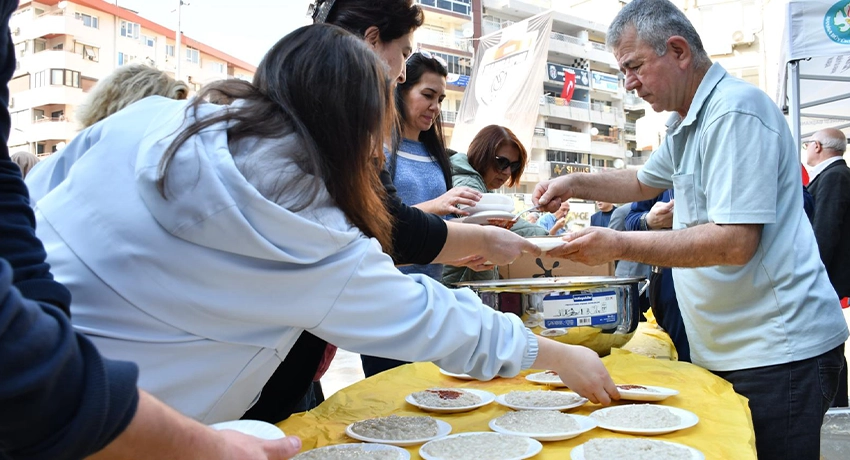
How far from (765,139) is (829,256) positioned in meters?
2.75

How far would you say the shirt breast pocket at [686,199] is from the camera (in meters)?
1.51

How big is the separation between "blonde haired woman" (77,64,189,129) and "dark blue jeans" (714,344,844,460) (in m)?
1.93

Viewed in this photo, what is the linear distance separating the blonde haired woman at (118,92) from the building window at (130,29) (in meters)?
26.3

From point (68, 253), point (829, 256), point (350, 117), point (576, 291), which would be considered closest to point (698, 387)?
point (576, 291)

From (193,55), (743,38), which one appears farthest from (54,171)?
(193,55)

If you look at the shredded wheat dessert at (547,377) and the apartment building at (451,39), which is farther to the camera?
the apartment building at (451,39)

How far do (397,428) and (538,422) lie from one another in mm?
237

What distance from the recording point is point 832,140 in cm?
400

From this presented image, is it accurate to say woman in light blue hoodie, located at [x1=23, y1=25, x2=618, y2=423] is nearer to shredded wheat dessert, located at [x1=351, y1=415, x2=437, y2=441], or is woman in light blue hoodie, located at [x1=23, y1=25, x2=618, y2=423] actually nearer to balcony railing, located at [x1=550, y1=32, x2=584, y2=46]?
shredded wheat dessert, located at [x1=351, y1=415, x2=437, y2=441]

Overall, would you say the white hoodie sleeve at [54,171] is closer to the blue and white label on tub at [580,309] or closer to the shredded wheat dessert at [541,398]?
the shredded wheat dessert at [541,398]

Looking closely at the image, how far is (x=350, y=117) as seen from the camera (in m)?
0.84

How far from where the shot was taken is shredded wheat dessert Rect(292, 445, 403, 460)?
34.7 inches

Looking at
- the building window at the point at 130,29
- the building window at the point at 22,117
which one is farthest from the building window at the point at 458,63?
the building window at the point at 22,117

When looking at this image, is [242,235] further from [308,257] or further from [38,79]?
[38,79]
